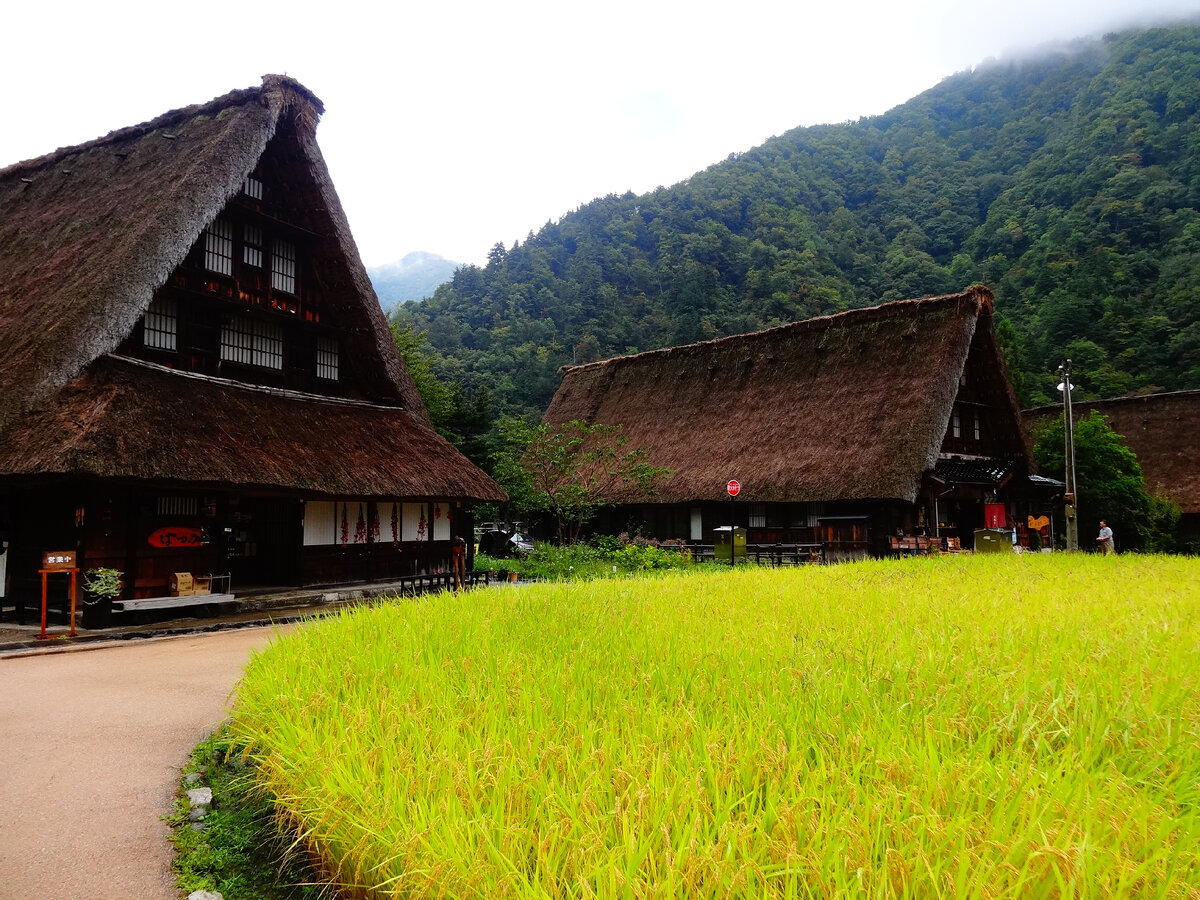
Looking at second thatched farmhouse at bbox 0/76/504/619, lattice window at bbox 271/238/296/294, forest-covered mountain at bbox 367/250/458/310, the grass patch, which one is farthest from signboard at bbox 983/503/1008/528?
forest-covered mountain at bbox 367/250/458/310

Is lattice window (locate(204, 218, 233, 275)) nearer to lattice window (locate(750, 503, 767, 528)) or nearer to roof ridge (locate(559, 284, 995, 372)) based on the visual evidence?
lattice window (locate(750, 503, 767, 528))

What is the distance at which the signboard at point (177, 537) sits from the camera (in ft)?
36.5

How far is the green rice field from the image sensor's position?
6.31 feet

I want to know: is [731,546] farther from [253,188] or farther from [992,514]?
[253,188]

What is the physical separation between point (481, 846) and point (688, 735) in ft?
3.31

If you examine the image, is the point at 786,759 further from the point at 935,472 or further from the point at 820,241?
the point at 820,241

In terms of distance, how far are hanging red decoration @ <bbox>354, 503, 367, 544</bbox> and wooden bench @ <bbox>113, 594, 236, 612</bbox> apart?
319 centimetres

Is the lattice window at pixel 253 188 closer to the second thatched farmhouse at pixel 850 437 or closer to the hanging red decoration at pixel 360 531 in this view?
the hanging red decoration at pixel 360 531

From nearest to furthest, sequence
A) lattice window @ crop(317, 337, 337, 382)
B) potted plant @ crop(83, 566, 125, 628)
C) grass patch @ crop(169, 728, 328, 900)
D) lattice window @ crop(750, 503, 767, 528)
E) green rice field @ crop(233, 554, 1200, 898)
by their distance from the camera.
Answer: green rice field @ crop(233, 554, 1200, 898), grass patch @ crop(169, 728, 328, 900), potted plant @ crop(83, 566, 125, 628), lattice window @ crop(317, 337, 337, 382), lattice window @ crop(750, 503, 767, 528)

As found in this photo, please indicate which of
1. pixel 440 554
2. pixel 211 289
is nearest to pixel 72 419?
pixel 211 289

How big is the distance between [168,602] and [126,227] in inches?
251

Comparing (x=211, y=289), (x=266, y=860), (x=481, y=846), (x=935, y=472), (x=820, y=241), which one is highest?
(x=820, y=241)

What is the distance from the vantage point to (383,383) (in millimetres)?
16500

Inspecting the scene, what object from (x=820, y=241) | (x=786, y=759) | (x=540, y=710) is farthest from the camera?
(x=820, y=241)
